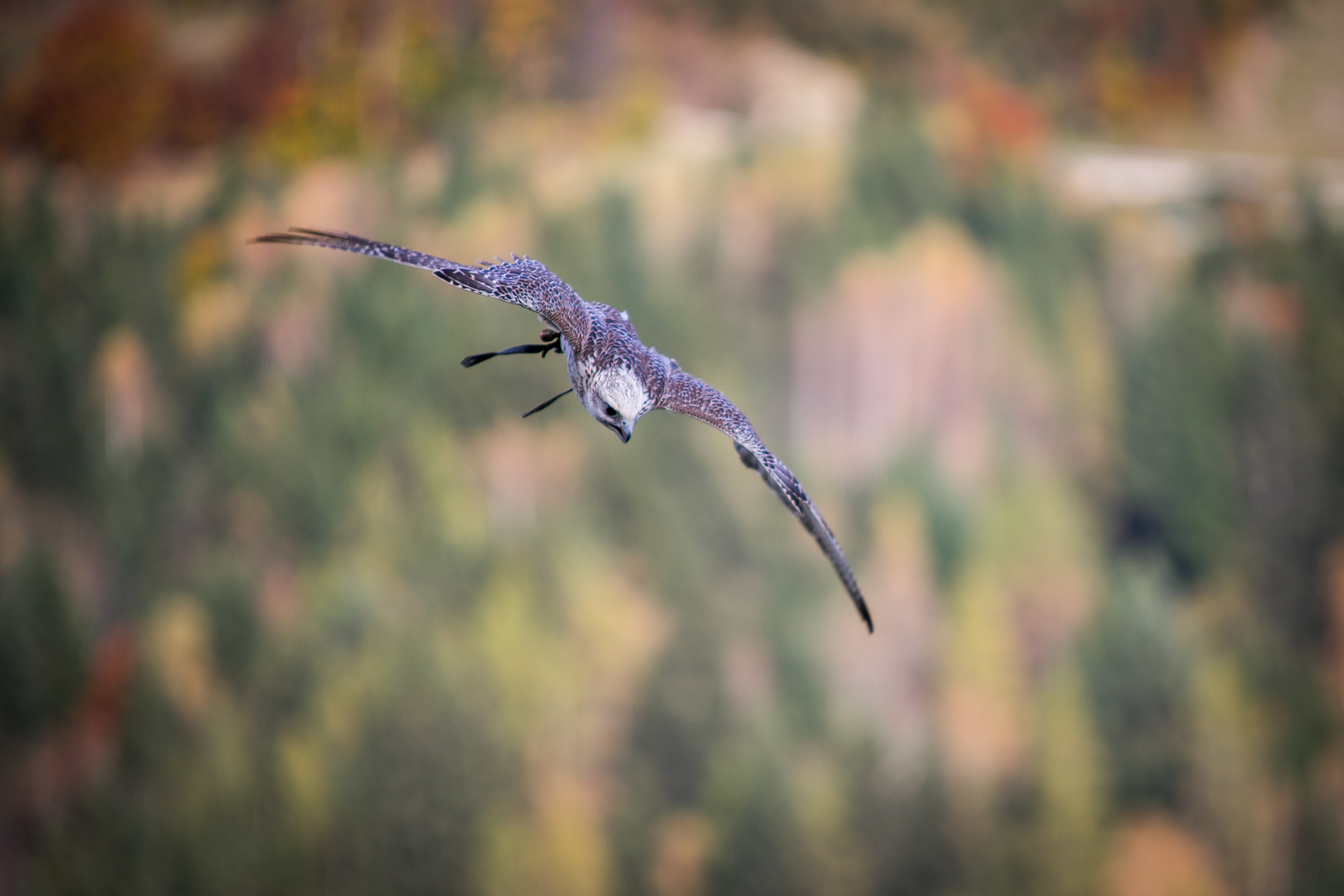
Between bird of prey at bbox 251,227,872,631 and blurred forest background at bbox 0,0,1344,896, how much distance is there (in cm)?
2067

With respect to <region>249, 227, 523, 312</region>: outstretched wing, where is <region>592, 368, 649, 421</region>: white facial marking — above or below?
below

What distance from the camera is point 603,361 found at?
6703 mm

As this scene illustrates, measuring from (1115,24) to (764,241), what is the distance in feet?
35.6

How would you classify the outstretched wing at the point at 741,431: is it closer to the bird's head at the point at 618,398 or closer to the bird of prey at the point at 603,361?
the bird of prey at the point at 603,361

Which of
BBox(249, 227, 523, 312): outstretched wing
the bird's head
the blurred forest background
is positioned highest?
the blurred forest background

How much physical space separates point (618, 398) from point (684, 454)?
75.5 ft

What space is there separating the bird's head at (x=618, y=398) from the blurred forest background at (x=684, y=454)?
21401 mm

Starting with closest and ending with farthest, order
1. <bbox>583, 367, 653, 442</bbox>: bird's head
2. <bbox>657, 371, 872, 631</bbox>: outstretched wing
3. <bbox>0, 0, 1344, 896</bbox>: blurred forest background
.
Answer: <bbox>583, 367, 653, 442</bbox>: bird's head < <bbox>657, 371, 872, 631</bbox>: outstretched wing < <bbox>0, 0, 1344, 896</bbox>: blurred forest background

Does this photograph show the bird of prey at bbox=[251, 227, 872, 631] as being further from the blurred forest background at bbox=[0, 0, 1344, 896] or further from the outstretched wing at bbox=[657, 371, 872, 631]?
the blurred forest background at bbox=[0, 0, 1344, 896]

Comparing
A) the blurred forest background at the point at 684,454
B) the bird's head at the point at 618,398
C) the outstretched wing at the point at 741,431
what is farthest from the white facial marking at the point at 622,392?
the blurred forest background at the point at 684,454

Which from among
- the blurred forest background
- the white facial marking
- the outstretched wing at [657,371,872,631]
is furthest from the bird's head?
the blurred forest background

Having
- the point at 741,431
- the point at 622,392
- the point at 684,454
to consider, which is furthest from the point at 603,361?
the point at 684,454

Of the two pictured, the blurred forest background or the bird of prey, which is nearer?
the bird of prey

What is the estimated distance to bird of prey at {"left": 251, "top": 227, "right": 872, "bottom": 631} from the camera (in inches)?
259
